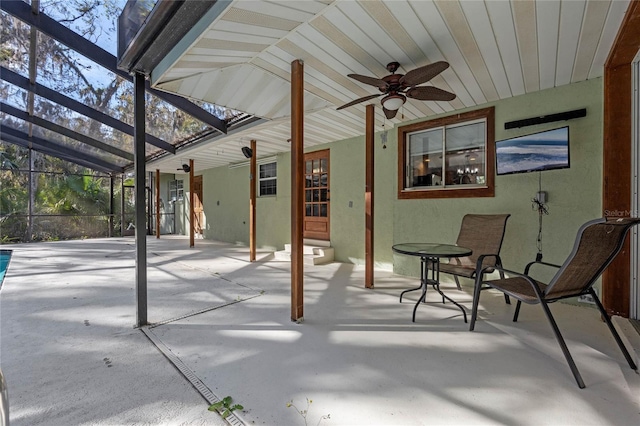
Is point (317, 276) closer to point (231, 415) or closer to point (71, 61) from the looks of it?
point (231, 415)

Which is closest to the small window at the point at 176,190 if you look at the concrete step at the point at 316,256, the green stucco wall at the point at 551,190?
the concrete step at the point at 316,256

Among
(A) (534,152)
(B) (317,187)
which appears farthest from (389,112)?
(B) (317,187)

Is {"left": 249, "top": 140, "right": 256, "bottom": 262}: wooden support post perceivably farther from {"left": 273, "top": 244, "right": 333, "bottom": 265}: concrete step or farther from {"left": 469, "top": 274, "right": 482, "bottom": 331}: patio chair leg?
{"left": 469, "top": 274, "right": 482, "bottom": 331}: patio chair leg

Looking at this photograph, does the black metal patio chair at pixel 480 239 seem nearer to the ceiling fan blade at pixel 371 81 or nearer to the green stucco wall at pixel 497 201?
the green stucco wall at pixel 497 201

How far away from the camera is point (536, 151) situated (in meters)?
3.41

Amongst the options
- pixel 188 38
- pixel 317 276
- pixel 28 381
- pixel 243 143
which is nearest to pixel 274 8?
pixel 188 38

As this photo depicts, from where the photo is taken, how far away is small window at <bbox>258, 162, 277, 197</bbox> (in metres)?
7.72

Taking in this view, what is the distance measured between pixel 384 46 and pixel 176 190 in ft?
38.2

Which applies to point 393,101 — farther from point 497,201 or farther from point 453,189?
point 497,201

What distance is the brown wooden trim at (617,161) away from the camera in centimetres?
262

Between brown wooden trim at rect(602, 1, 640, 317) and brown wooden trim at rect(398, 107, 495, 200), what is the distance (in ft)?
3.80

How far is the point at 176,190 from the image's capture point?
39.4ft

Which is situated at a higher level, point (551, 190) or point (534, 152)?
point (534, 152)

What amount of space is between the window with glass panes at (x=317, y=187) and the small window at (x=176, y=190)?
7.29 m
